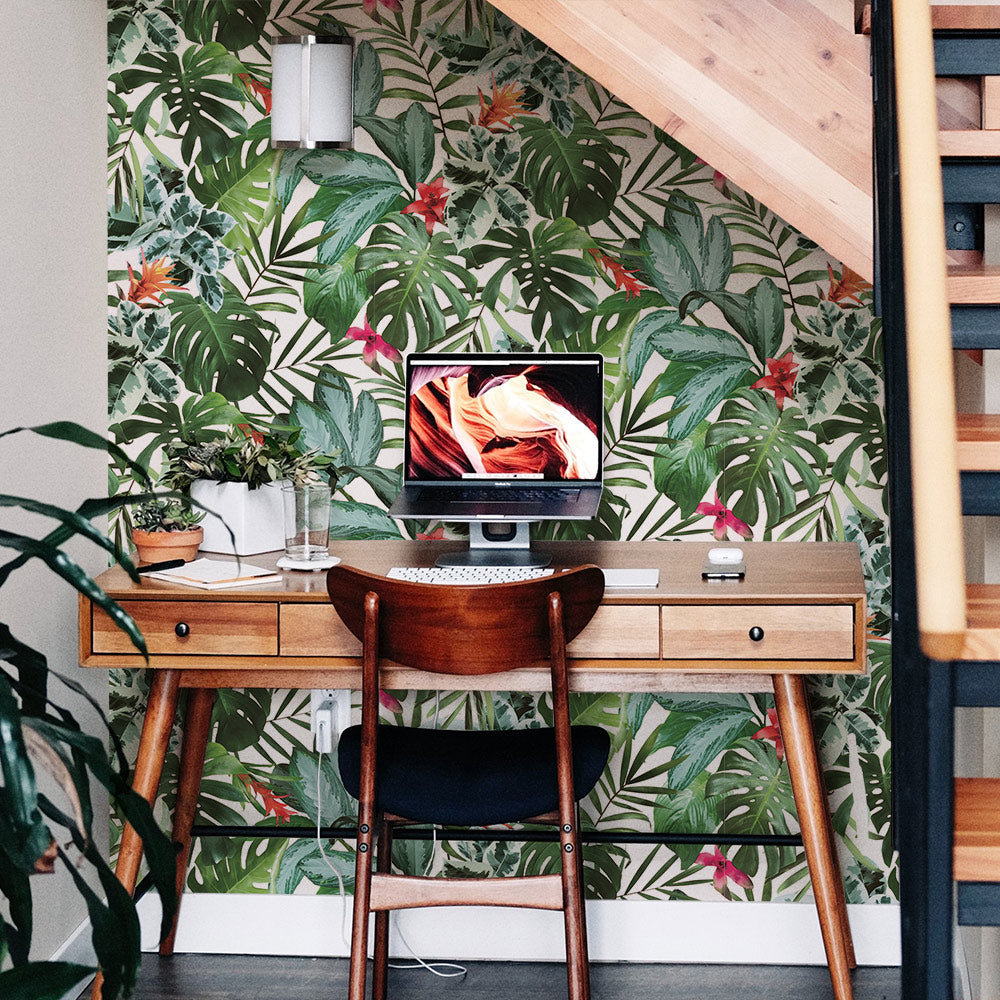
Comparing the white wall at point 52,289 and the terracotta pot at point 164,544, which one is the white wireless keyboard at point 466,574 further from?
the white wall at point 52,289

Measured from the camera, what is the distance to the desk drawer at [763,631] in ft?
7.58

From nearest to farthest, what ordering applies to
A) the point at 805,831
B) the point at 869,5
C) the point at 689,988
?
the point at 869,5, the point at 805,831, the point at 689,988

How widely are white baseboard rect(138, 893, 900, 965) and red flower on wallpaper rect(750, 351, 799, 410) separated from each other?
1.09 meters

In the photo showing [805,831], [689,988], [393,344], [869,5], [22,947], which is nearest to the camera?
[22,947]

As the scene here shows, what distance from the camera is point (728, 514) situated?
112 inches

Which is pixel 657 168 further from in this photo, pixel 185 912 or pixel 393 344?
pixel 185 912

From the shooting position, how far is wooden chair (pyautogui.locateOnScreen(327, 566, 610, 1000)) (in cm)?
212

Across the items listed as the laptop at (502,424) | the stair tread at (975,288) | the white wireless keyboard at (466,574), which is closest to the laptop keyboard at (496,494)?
the laptop at (502,424)

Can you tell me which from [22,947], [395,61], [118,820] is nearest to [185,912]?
[118,820]

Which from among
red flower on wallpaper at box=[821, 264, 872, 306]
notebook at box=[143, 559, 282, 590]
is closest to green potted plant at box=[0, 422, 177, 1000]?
notebook at box=[143, 559, 282, 590]

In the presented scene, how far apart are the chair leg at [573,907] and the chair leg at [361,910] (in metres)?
0.32

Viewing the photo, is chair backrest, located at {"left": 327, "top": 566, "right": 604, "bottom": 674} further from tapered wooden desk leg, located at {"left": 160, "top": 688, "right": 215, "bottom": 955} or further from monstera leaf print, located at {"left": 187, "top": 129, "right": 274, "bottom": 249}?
monstera leaf print, located at {"left": 187, "top": 129, "right": 274, "bottom": 249}

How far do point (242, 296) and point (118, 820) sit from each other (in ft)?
3.84

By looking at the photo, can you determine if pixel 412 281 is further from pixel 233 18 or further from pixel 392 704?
pixel 392 704
